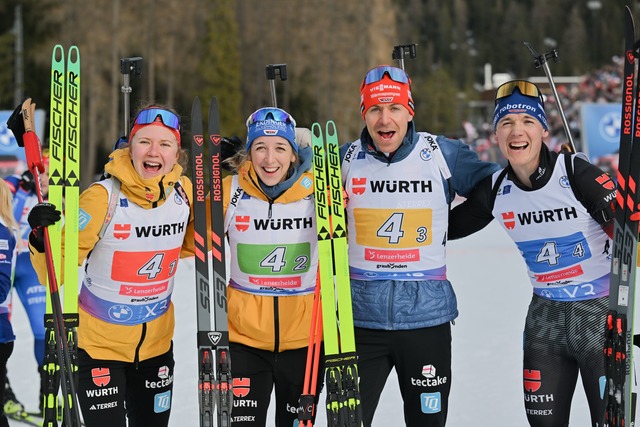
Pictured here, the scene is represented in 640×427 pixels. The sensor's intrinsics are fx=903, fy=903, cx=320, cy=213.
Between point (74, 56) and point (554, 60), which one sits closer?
point (74, 56)

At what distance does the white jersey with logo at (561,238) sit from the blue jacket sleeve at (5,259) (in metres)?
2.39

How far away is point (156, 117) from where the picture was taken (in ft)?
11.9

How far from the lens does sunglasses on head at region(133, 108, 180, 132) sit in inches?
143

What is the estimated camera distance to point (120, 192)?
141 inches

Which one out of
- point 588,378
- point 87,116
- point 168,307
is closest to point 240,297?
point 168,307

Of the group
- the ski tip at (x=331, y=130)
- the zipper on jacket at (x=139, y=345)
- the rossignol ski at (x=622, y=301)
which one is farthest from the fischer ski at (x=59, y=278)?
the rossignol ski at (x=622, y=301)

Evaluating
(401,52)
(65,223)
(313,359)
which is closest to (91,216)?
(65,223)

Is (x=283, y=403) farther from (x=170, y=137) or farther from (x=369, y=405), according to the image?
(x=170, y=137)

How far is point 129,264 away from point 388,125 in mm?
1188

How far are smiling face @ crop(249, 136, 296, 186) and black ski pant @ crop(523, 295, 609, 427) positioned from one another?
3.95 feet

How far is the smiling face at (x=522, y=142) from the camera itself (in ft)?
11.9

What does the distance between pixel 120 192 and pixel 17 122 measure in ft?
1.92

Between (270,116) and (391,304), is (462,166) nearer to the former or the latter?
(391,304)

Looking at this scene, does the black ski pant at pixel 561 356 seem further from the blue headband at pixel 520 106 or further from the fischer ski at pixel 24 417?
the fischer ski at pixel 24 417
